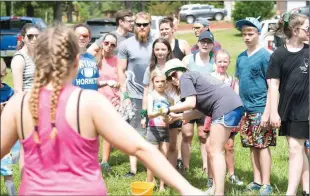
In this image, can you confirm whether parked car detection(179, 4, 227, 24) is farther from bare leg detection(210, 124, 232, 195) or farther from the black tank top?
bare leg detection(210, 124, 232, 195)

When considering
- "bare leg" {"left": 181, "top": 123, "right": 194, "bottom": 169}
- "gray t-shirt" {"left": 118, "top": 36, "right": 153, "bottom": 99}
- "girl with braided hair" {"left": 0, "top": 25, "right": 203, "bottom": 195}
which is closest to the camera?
"girl with braided hair" {"left": 0, "top": 25, "right": 203, "bottom": 195}

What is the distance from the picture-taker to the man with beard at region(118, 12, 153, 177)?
6.88 meters

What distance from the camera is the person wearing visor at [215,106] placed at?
5156 millimetres

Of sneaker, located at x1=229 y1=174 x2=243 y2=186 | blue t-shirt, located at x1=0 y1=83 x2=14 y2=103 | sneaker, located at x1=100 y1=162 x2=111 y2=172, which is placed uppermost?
blue t-shirt, located at x1=0 y1=83 x2=14 y2=103

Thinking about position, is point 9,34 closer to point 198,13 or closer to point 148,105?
point 148,105

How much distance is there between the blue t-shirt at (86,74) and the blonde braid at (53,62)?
3346mm

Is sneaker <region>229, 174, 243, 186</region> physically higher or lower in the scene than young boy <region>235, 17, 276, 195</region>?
lower

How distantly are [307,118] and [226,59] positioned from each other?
1315 millimetres

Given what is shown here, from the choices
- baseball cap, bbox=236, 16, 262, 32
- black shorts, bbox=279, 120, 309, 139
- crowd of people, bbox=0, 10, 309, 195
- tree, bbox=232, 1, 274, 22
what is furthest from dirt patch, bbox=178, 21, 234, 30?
black shorts, bbox=279, 120, 309, 139

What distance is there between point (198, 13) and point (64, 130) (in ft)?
150

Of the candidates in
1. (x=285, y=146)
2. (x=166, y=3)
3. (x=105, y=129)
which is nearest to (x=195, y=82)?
(x=105, y=129)

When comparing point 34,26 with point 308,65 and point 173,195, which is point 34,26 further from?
point 308,65

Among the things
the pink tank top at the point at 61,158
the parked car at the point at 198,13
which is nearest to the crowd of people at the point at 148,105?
the pink tank top at the point at 61,158

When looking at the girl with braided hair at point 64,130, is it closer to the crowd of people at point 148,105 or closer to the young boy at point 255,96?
the crowd of people at point 148,105
